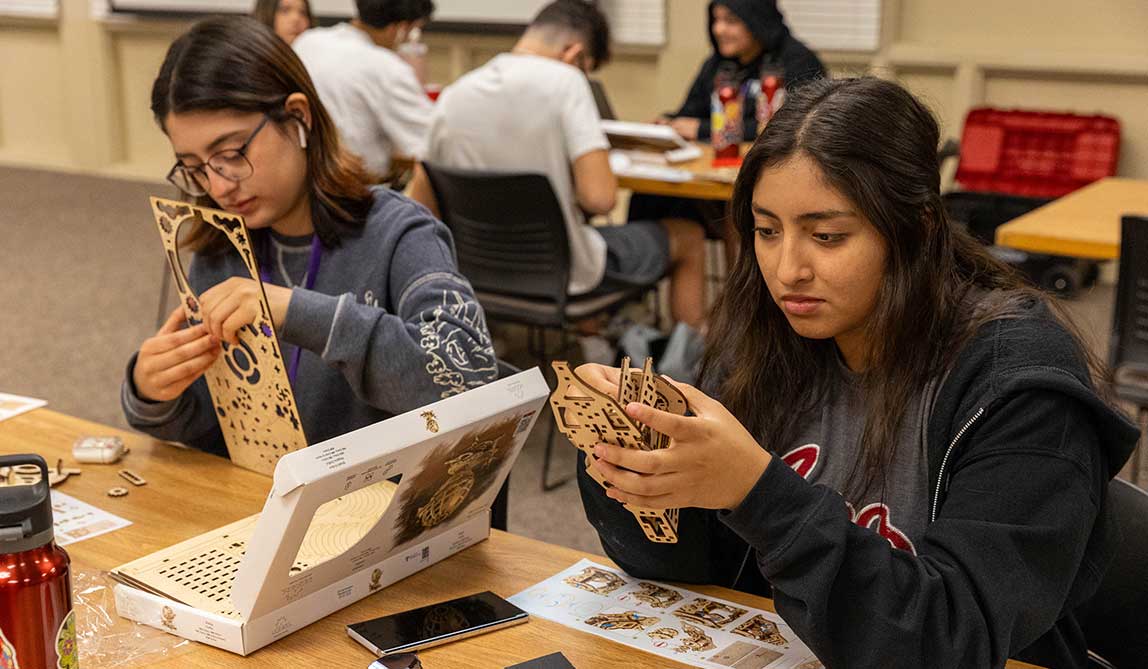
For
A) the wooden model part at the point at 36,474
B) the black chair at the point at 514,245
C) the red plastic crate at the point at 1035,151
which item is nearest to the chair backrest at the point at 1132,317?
the black chair at the point at 514,245

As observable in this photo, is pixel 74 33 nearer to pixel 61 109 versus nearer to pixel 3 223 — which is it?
pixel 61 109

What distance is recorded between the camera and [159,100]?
1839mm

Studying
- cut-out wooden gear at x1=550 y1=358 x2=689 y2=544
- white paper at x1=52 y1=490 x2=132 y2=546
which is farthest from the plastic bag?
cut-out wooden gear at x1=550 y1=358 x2=689 y2=544

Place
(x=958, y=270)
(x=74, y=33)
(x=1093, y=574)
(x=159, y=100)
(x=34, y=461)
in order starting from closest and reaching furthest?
(x=34, y=461)
(x=1093, y=574)
(x=958, y=270)
(x=159, y=100)
(x=74, y=33)

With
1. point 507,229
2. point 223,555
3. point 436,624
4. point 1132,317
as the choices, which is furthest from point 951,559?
point 507,229


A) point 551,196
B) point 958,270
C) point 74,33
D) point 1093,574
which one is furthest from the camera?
point 74,33

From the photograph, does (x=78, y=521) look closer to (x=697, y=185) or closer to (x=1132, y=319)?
(x=1132, y=319)

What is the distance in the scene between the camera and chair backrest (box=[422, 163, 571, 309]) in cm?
336

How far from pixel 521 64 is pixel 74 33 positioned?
589 cm

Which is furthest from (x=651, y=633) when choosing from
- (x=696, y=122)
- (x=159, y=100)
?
(x=696, y=122)

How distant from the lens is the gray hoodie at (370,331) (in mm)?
1757

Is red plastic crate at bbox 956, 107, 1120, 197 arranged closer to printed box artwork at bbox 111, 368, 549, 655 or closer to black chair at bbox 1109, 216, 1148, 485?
black chair at bbox 1109, 216, 1148, 485

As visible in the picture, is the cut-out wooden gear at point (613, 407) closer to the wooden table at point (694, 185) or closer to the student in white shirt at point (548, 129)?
the student in white shirt at point (548, 129)

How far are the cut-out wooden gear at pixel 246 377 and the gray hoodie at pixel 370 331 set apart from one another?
0.11m
